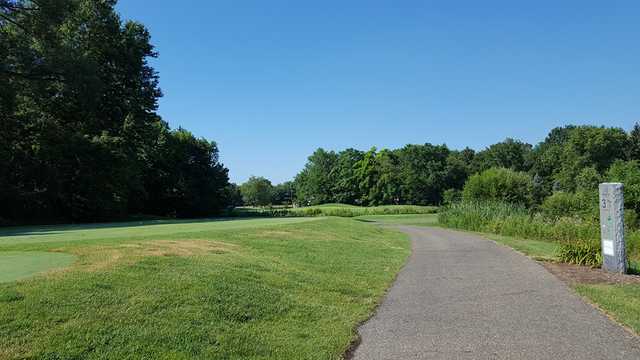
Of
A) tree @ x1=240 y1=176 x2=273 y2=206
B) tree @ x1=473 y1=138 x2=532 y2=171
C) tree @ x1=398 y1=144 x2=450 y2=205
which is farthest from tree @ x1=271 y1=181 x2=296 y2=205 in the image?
tree @ x1=473 y1=138 x2=532 y2=171

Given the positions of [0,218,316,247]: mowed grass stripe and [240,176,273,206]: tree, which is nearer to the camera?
[0,218,316,247]: mowed grass stripe

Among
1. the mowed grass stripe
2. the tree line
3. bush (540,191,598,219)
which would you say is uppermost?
the tree line

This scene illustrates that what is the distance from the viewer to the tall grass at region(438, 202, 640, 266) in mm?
15297

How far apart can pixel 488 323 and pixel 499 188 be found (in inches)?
1848

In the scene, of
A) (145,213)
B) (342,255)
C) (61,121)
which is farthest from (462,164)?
(342,255)

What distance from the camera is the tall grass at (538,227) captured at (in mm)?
15297

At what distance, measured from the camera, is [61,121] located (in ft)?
145

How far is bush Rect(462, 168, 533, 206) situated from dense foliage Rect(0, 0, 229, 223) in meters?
33.9

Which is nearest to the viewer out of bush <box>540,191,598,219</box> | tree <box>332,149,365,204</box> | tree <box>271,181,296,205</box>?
bush <box>540,191,598,219</box>

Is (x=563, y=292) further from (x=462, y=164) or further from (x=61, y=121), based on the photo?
(x=462, y=164)

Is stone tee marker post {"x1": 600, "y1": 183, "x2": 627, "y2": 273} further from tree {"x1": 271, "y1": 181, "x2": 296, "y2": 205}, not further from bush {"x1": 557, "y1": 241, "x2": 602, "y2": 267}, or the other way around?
tree {"x1": 271, "y1": 181, "x2": 296, "y2": 205}

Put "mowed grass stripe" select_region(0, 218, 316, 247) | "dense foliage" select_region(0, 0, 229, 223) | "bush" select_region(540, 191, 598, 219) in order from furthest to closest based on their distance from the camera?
"bush" select_region(540, 191, 598, 219)
"dense foliage" select_region(0, 0, 229, 223)
"mowed grass stripe" select_region(0, 218, 316, 247)

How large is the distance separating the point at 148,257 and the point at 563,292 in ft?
28.7

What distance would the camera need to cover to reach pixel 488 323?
787 cm
